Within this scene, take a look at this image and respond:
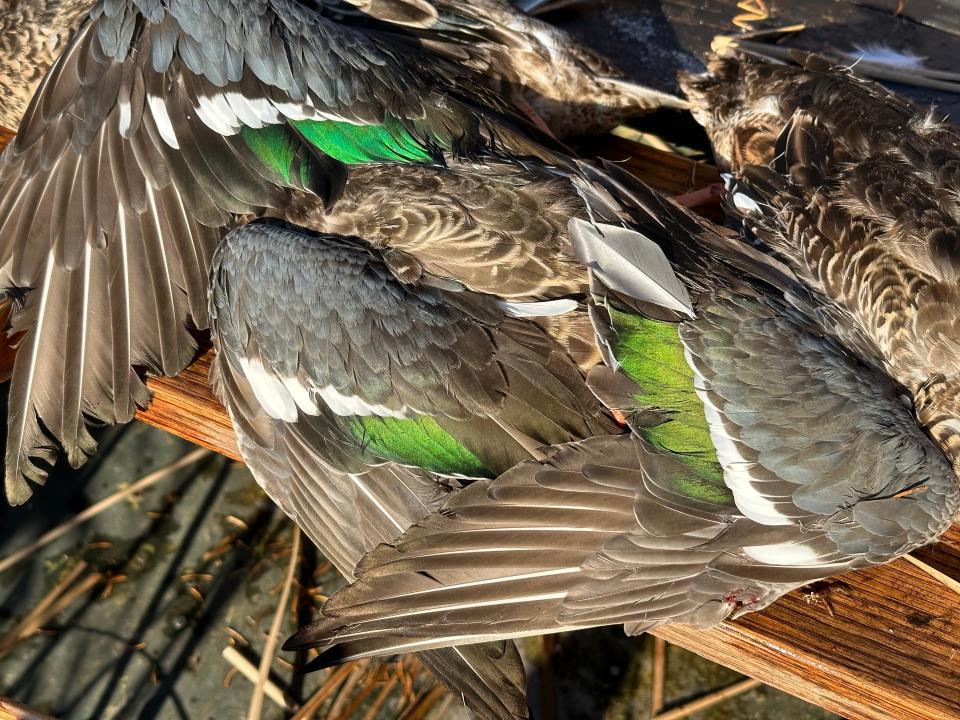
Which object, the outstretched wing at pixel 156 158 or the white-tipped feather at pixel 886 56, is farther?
the white-tipped feather at pixel 886 56

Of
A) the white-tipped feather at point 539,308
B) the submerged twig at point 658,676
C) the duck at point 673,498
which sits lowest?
the submerged twig at point 658,676

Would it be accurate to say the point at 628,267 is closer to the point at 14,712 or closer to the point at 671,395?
the point at 671,395

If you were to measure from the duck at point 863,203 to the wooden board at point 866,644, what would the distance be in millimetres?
434

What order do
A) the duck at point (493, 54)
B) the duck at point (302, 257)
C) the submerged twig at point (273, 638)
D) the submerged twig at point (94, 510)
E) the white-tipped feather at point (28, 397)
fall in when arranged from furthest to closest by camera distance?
the submerged twig at point (94, 510), the submerged twig at point (273, 638), the duck at point (493, 54), the white-tipped feather at point (28, 397), the duck at point (302, 257)

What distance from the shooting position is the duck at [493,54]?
271 centimetres

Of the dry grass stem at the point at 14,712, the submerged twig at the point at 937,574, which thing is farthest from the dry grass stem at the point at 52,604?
the submerged twig at the point at 937,574

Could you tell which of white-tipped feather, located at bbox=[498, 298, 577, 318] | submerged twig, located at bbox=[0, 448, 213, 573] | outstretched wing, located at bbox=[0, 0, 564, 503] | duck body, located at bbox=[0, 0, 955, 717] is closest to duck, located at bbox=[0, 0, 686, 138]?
duck body, located at bbox=[0, 0, 955, 717]

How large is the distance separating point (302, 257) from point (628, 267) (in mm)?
724

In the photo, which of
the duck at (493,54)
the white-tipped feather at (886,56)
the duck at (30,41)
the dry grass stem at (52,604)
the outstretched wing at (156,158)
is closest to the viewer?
the outstretched wing at (156,158)

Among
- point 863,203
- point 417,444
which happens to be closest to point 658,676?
point 417,444

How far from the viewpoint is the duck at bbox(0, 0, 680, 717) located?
2.07m

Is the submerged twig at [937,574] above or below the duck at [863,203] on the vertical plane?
below

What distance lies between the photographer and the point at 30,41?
3057 mm

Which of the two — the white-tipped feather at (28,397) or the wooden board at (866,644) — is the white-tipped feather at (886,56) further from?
the white-tipped feather at (28,397)
